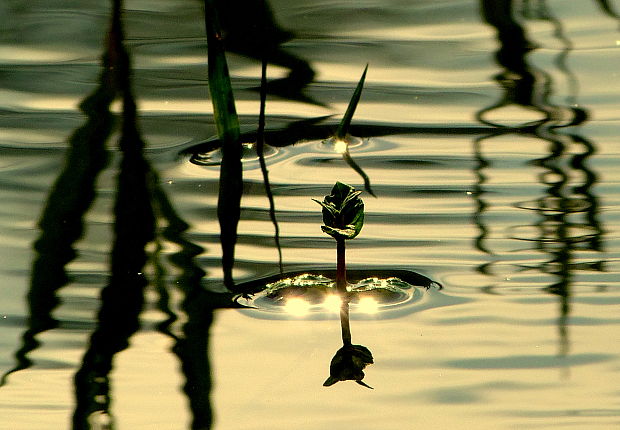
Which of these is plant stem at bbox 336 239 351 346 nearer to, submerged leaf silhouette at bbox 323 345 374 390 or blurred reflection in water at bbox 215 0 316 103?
submerged leaf silhouette at bbox 323 345 374 390

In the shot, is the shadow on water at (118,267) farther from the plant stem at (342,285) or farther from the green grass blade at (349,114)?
the green grass blade at (349,114)

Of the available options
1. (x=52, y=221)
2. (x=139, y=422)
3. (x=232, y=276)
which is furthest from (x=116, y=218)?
(x=139, y=422)

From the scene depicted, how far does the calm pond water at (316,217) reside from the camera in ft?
4.10

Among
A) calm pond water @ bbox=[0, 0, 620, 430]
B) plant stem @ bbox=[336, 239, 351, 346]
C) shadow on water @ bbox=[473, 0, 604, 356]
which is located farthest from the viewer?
shadow on water @ bbox=[473, 0, 604, 356]

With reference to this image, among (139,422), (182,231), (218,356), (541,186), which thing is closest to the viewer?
(139,422)

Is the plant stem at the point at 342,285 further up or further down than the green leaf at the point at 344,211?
further down

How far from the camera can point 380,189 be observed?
1.79 m

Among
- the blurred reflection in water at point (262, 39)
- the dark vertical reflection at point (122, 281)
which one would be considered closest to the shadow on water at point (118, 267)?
the dark vertical reflection at point (122, 281)

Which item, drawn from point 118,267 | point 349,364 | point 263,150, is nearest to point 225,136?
point 263,150

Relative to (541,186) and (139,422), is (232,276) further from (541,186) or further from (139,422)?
(541,186)

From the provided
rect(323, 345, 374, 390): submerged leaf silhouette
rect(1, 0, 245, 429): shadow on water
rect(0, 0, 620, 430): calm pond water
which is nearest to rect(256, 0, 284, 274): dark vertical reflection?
rect(0, 0, 620, 430): calm pond water

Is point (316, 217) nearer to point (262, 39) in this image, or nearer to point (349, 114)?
point (349, 114)

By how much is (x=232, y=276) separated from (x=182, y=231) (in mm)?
166

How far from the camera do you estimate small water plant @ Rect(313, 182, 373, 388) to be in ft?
4.34
